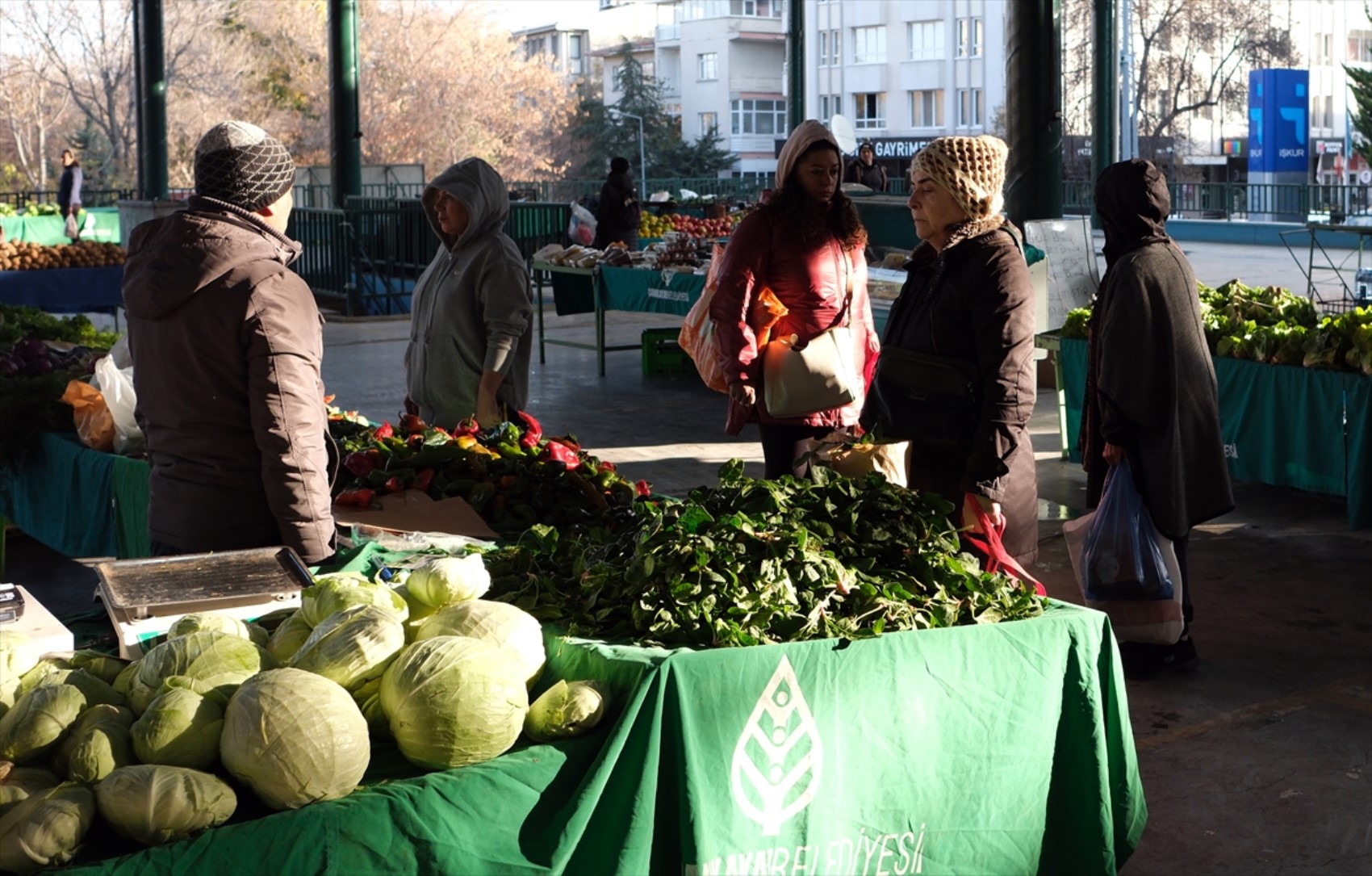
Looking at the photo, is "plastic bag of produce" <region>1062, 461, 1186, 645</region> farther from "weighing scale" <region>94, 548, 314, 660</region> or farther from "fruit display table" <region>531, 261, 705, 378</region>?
"fruit display table" <region>531, 261, 705, 378</region>

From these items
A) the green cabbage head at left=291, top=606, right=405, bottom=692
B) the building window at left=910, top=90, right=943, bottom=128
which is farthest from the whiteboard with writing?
the building window at left=910, top=90, right=943, bottom=128

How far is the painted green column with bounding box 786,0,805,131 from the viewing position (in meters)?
19.3

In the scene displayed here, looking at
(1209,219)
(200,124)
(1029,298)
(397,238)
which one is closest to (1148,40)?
(1209,219)

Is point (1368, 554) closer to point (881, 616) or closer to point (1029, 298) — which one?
point (1029, 298)

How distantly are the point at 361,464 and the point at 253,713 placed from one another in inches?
89.5

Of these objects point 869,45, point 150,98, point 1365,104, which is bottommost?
point 150,98

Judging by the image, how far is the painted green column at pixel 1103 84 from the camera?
14664 mm

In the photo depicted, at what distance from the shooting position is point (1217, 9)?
161 feet

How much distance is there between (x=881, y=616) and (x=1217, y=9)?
51229 mm

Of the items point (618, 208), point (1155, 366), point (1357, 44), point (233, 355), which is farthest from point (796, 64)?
point (1357, 44)

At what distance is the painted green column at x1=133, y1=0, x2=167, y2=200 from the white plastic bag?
15816 mm

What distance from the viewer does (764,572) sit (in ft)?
9.55

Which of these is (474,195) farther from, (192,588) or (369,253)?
(369,253)

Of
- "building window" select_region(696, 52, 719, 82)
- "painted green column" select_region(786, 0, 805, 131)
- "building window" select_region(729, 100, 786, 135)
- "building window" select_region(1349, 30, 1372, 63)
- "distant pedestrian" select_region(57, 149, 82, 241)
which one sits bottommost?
"distant pedestrian" select_region(57, 149, 82, 241)
